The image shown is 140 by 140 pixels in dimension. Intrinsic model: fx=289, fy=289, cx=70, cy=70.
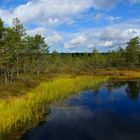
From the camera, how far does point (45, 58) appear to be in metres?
94.1

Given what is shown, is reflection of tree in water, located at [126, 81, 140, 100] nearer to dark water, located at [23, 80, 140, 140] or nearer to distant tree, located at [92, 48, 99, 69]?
dark water, located at [23, 80, 140, 140]

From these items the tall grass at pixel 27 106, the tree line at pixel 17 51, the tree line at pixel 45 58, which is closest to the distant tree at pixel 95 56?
the tree line at pixel 45 58

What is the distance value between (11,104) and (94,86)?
34782mm

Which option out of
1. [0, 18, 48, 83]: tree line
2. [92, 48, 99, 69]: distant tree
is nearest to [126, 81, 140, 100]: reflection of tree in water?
[0, 18, 48, 83]: tree line

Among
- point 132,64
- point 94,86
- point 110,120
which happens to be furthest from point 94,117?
point 132,64

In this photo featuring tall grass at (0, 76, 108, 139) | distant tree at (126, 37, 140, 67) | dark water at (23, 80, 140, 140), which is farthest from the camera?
distant tree at (126, 37, 140, 67)

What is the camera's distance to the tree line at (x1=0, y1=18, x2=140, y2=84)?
53906mm

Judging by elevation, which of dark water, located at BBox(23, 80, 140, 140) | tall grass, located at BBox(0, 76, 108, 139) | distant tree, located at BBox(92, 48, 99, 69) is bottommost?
dark water, located at BBox(23, 80, 140, 140)

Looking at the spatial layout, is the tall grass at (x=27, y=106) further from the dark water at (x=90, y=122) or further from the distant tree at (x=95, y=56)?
the distant tree at (x=95, y=56)

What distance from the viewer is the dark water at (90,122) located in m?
25.4

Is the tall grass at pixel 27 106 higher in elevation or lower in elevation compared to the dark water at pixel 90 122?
higher

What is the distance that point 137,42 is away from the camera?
128 metres

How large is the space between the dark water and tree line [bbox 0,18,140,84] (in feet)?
57.5

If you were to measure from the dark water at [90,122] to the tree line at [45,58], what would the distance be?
57.5ft
